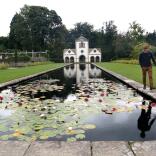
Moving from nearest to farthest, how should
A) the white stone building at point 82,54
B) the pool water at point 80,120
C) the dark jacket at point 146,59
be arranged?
the pool water at point 80,120 → the dark jacket at point 146,59 → the white stone building at point 82,54

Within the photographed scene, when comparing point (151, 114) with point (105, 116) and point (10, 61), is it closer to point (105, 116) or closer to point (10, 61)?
point (105, 116)

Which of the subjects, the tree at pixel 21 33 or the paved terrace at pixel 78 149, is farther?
the tree at pixel 21 33

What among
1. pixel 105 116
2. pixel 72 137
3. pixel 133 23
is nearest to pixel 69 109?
pixel 105 116

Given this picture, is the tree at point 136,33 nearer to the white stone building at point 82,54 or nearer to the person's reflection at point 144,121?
the white stone building at point 82,54

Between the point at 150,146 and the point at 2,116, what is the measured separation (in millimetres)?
4093

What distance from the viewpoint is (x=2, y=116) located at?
23.7 feet

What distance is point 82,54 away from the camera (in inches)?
3568

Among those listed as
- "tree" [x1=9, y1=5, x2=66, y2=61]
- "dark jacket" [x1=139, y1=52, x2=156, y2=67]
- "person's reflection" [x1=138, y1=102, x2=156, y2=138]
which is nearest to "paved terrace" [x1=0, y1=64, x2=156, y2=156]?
"person's reflection" [x1=138, y1=102, x2=156, y2=138]

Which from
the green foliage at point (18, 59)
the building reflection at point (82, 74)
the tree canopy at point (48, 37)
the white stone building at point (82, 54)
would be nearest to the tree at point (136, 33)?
the tree canopy at point (48, 37)

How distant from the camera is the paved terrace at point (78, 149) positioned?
4.11m

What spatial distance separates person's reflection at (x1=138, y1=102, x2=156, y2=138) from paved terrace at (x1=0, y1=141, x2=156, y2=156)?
1127 mm

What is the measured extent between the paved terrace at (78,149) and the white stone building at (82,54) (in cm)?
8197

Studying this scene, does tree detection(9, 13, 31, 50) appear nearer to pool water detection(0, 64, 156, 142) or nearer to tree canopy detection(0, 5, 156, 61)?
tree canopy detection(0, 5, 156, 61)

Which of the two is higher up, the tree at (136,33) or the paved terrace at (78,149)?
the tree at (136,33)
